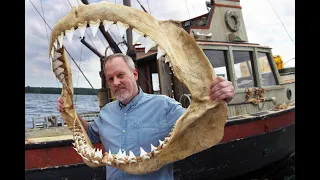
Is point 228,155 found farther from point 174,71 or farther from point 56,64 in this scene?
point 174,71

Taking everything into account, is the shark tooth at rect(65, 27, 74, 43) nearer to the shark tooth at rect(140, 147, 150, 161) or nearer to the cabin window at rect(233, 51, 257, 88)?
the shark tooth at rect(140, 147, 150, 161)

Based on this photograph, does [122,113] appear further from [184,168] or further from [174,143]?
[184,168]

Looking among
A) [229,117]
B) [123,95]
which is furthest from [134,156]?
[229,117]

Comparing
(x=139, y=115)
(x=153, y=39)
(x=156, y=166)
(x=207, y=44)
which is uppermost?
(x=207, y=44)

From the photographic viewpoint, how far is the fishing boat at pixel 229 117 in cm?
343

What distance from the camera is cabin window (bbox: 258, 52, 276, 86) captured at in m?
5.63

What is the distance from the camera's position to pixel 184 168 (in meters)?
3.84

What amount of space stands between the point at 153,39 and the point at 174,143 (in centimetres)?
43

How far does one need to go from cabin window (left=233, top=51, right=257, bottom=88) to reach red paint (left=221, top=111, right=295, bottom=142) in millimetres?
713

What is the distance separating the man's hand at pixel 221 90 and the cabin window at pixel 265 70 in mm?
4693

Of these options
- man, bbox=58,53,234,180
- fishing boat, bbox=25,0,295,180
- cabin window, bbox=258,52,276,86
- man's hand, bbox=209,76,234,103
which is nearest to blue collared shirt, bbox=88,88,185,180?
man, bbox=58,53,234,180
